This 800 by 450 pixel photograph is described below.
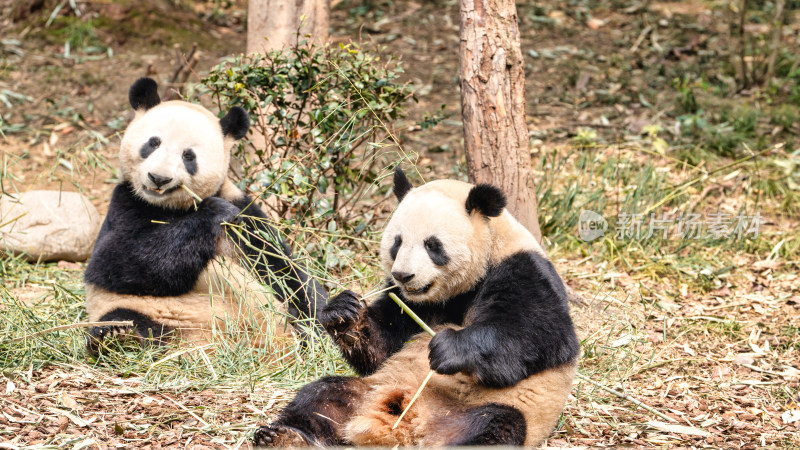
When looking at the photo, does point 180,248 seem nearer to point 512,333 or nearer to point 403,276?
point 403,276

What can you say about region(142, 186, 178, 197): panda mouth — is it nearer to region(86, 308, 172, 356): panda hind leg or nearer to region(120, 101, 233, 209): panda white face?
region(120, 101, 233, 209): panda white face

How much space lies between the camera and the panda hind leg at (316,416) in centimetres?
342

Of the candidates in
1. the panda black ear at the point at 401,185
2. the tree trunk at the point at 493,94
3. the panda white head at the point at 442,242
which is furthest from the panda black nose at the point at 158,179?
Result: the tree trunk at the point at 493,94

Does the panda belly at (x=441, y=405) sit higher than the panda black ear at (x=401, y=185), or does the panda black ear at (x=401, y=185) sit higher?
the panda black ear at (x=401, y=185)

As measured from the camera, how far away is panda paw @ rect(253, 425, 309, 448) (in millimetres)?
3392

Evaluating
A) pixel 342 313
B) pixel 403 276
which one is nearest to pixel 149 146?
pixel 342 313

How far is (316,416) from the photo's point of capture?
361 centimetres

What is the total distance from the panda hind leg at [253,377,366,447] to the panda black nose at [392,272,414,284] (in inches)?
23.0

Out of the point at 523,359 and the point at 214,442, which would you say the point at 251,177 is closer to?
the point at 214,442

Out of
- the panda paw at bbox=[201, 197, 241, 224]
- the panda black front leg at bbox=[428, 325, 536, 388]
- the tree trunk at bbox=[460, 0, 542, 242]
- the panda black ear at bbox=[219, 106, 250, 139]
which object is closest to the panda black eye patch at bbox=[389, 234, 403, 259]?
the panda black front leg at bbox=[428, 325, 536, 388]

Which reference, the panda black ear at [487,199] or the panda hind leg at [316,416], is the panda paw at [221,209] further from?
the panda black ear at [487,199]

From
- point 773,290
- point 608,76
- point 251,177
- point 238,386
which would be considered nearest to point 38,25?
point 251,177

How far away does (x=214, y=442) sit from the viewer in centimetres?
363

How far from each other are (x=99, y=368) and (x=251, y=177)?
1.87m
